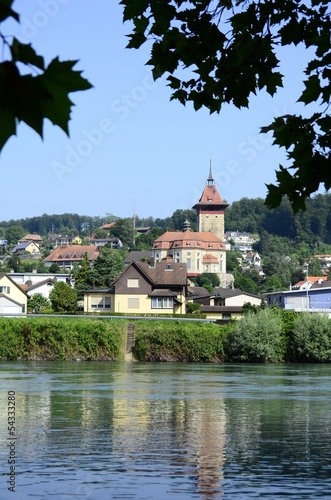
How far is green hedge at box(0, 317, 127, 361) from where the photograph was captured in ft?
171

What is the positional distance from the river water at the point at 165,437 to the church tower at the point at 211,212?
5460 inches

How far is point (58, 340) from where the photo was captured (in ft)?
171

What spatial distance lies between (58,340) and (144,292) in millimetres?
15842

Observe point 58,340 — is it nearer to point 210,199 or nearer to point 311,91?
point 311,91

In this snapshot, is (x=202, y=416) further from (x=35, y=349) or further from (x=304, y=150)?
(x=35, y=349)

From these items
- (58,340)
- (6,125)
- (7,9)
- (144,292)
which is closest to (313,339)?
(58,340)

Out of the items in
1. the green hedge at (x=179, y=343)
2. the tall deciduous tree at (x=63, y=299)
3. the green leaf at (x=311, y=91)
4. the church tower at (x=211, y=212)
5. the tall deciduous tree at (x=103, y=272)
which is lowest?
the green hedge at (x=179, y=343)

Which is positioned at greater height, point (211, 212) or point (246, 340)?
point (211, 212)

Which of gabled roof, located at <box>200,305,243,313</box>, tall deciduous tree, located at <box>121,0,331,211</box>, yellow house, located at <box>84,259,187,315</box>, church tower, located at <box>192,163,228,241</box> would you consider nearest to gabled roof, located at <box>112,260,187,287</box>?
yellow house, located at <box>84,259,187,315</box>

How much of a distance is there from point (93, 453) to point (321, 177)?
44.6ft

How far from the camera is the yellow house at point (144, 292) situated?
6700 cm

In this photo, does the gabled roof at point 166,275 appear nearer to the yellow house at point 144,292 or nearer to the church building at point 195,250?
the yellow house at point 144,292

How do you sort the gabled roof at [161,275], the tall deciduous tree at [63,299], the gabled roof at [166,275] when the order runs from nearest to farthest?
1. the gabled roof at [161,275]
2. the gabled roof at [166,275]
3. the tall deciduous tree at [63,299]

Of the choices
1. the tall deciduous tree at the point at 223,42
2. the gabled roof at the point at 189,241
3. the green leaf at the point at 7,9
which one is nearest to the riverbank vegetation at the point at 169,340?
the tall deciduous tree at the point at 223,42
